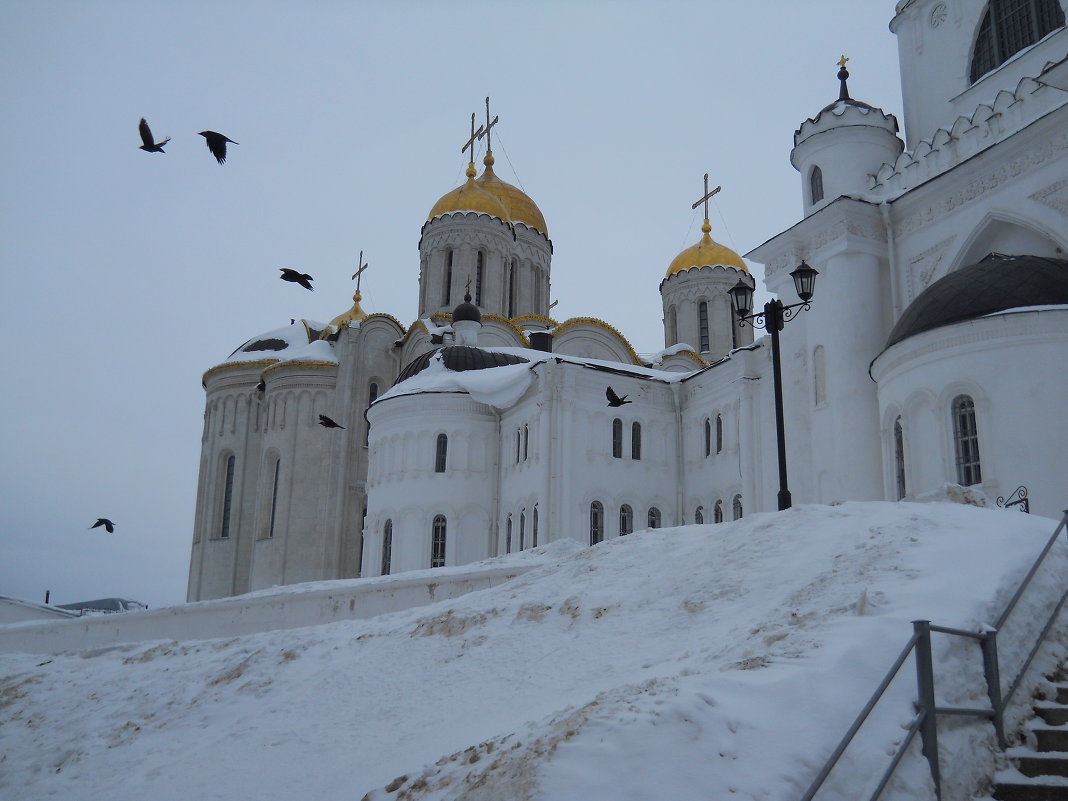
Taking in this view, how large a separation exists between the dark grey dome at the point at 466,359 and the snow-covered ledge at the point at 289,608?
12205mm

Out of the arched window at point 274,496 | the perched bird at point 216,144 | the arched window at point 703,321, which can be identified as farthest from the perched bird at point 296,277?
the arched window at point 703,321

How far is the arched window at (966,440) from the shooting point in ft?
51.5

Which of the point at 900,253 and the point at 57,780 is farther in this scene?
the point at 900,253

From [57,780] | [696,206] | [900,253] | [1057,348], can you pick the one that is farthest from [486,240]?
[57,780]

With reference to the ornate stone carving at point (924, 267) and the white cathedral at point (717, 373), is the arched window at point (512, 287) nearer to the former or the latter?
the white cathedral at point (717, 373)

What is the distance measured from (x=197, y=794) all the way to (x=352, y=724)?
4.26 ft

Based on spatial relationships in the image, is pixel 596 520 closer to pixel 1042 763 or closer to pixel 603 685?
pixel 603 685

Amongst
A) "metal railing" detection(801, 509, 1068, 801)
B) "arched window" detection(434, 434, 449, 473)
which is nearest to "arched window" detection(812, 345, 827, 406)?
"arched window" detection(434, 434, 449, 473)

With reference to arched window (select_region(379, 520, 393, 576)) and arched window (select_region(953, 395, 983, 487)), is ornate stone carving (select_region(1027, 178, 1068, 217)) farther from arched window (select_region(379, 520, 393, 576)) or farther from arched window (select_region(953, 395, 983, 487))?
arched window (select_region(379, 520, 393, 576))

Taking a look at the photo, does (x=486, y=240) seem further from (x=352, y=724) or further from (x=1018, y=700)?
(x=1018, y=700)

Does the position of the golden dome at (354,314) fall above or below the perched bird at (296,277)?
above

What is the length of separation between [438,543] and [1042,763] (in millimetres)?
22929

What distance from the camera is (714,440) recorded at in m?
27.1

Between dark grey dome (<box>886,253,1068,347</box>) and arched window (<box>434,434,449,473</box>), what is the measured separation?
14357 millimetres
